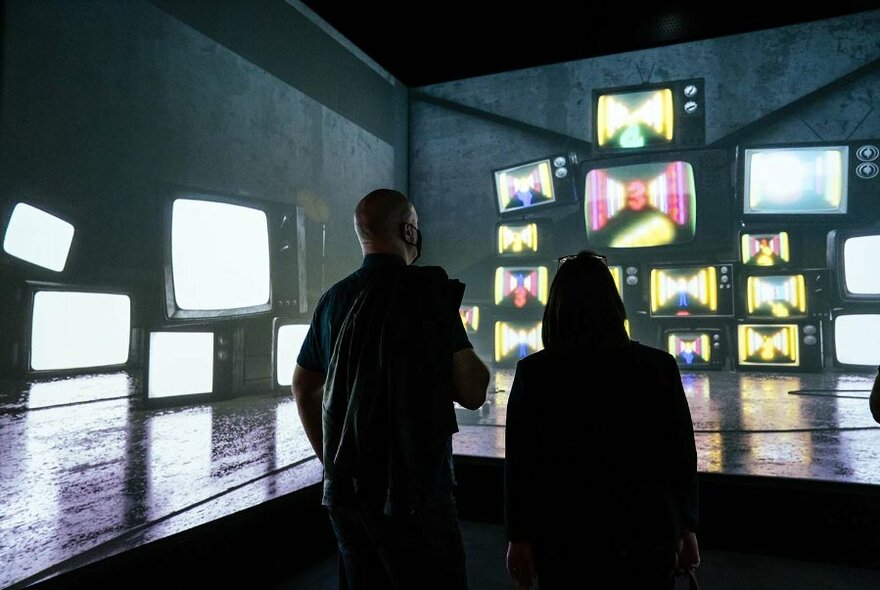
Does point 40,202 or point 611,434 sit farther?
point 40,202

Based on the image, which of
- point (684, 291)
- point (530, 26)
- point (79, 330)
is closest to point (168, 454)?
point (79, 330)

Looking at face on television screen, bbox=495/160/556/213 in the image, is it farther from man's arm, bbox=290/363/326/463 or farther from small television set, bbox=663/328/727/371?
man's arm, bbox=290/363/326/463

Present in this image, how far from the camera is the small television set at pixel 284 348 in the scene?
9.60 ft

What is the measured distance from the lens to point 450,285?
3.20 feet

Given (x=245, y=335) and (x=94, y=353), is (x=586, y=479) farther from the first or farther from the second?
(x=245, y=335)

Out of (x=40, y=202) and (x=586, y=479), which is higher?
(x=40, y=202)

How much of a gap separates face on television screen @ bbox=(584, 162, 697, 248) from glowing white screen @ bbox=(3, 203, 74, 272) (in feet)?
11.4

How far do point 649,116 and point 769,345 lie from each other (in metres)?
1.94

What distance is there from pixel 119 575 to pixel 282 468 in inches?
27.7

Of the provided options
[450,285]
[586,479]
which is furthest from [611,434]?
[450,285]

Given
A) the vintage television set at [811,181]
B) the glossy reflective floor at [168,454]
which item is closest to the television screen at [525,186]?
the vintage television set at [811,181]

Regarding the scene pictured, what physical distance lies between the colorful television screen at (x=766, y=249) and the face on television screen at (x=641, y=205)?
16.4 inches

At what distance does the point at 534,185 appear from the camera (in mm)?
4559

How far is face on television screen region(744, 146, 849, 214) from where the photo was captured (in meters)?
3.81
